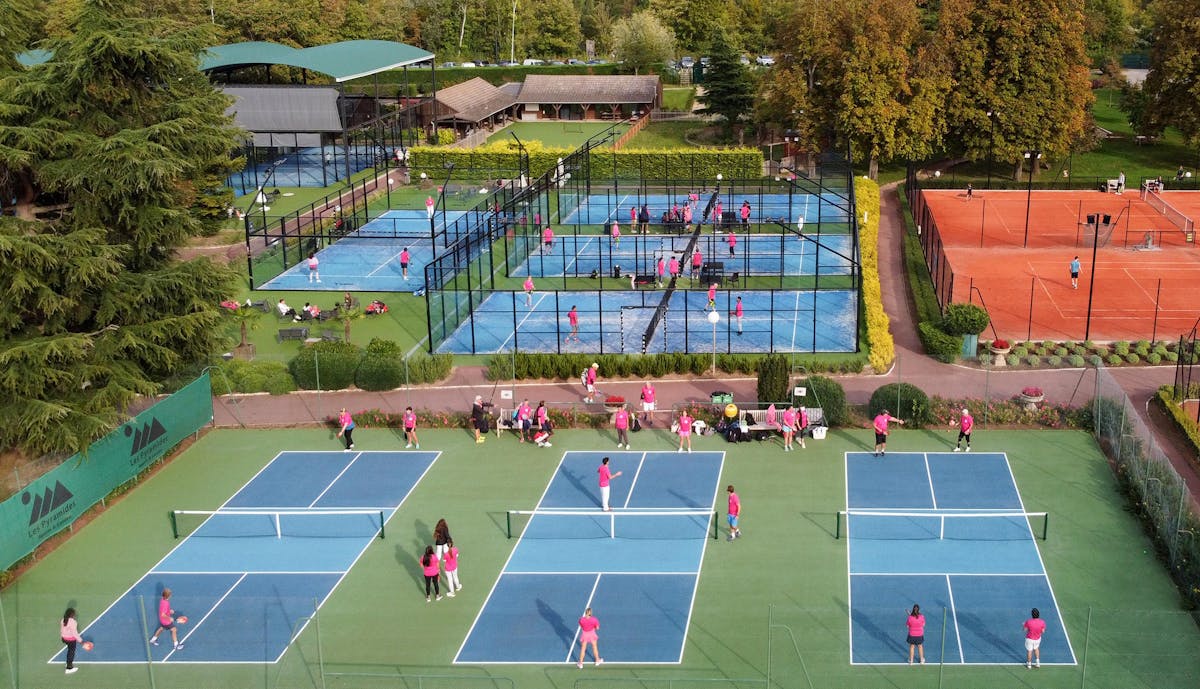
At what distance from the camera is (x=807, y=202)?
60906mm

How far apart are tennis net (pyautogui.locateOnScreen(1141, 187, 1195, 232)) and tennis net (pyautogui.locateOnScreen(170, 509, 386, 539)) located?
1637 inches

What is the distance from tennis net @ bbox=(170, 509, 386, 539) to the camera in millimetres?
27312

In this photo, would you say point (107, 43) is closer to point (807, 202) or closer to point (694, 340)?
A: point (694, 340)

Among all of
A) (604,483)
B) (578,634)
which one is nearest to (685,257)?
(604,483)

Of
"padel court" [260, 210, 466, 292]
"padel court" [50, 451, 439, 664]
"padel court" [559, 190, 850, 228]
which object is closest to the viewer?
"padel court" [50, 451, 439, 664]

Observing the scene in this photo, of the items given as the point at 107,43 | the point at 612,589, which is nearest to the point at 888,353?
the point at 612,589

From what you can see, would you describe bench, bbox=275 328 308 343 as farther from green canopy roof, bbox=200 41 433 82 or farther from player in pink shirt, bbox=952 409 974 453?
green canopy roof, bbox=200 41 433 82

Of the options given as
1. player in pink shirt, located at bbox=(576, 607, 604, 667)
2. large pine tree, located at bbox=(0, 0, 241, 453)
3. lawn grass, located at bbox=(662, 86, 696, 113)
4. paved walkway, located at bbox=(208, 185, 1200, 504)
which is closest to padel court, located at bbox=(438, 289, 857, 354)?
paved walkway, located at bbox=(208, 185, 1200, 504)

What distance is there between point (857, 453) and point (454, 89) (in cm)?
6062

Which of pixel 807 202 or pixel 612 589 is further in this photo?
pixel 807 202

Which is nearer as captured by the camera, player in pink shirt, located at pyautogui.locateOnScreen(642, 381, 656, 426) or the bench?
player in pink shirt, located at pyautogui.locateOnScreen(642, 381, 656, 426)

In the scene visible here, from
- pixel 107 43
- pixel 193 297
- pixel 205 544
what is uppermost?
pixel 107 43

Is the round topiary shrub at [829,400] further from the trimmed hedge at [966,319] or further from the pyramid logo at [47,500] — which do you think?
the pyramid logo at [47,500]

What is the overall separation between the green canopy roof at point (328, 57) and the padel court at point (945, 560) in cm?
4473
